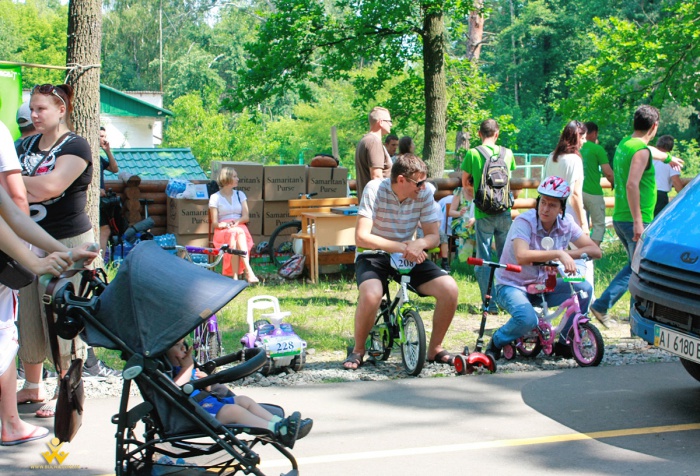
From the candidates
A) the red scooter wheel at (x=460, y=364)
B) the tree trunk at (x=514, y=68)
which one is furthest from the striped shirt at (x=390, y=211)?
the tree trunk at (x=514, y=68)

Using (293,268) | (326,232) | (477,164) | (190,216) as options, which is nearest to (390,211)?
(477,164)

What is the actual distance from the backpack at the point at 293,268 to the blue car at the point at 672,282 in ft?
21.5

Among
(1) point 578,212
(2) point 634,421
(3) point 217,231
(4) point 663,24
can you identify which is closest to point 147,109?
(4) point 663,24

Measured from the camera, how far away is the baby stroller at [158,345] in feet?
12.9

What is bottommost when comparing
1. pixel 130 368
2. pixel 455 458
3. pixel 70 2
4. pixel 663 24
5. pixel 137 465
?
pixel 455 458

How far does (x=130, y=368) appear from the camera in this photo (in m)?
3.87

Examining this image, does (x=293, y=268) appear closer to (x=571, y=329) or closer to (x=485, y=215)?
(x=485, y=215)

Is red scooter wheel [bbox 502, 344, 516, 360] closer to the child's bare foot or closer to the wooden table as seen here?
the child's bare foot

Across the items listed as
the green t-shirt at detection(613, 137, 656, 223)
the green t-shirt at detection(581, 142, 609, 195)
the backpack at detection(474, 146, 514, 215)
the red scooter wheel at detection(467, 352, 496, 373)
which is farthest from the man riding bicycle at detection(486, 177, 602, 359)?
the green t-shirt at detection(581, 142, 609, 195)

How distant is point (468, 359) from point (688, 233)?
2154 millimetres

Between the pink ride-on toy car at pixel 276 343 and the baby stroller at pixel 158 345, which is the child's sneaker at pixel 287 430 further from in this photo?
the pink ride-on toy car at pixel 276 343

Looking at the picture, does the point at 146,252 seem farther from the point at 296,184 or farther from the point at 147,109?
the point at 147,109

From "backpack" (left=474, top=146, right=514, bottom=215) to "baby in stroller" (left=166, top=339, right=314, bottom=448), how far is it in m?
5.57

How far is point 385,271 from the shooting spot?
24.0ft
